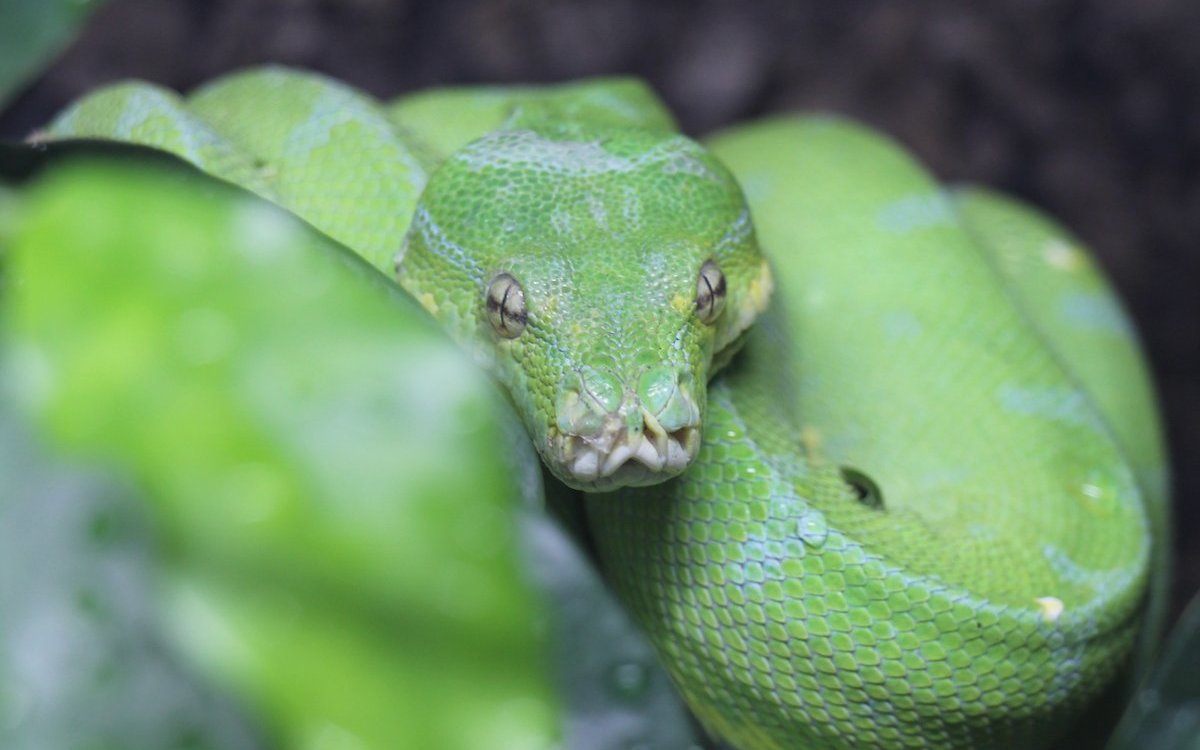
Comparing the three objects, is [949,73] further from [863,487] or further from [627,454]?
[627,454]

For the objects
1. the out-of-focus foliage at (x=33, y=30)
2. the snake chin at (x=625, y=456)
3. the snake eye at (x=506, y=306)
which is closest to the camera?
the out-of-focus foliage at (x=33, y=30)

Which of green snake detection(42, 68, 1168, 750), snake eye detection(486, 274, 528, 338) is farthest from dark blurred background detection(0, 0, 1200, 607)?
snake eye detection(486, 274, 528, 338)

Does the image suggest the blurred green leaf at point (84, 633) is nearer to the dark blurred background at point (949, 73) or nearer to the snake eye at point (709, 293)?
the snake eye at point (709, 293)

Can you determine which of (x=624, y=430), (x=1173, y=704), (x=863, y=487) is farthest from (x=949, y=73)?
(x=1173, y=704)

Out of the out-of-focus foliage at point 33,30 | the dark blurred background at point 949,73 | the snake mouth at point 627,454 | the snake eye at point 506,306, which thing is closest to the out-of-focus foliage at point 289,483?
the out-of-focus foliage at point 33,30

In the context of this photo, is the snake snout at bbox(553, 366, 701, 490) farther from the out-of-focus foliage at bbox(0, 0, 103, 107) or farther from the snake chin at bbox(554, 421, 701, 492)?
the out-of-focus foliage at bbox(0, 0, 103, 107)

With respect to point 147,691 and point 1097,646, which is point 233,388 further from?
point 1097,646
